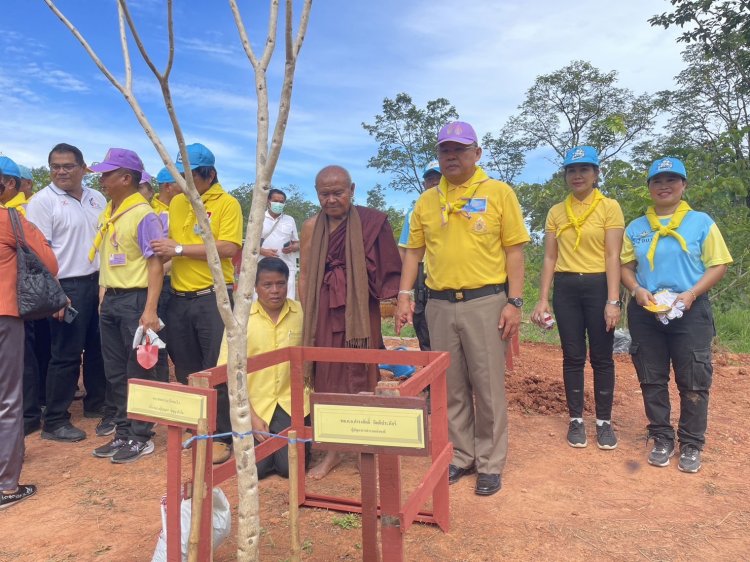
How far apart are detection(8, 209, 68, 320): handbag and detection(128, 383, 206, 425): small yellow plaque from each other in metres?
1.53

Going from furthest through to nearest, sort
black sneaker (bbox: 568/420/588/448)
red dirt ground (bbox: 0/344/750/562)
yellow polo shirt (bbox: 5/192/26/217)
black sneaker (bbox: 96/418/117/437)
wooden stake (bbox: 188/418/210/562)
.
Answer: yellow polo shirt (bbox: 5/192/26/217), black sneaker (bbox: 96/418/117/437), black sneaker (bbox: 568/420/588/448), red dirt ground (bbox: 0/344/750/562), wooden stake (bbox: 188/418/210/562)

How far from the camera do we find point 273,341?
11.4ft

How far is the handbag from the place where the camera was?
3.25 metres

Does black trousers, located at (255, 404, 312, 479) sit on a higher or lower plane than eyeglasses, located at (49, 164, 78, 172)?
lower

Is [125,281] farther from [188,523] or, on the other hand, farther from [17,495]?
[188,523]

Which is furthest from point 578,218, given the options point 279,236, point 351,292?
point 279,236

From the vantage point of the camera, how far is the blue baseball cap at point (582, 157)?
12.3ft

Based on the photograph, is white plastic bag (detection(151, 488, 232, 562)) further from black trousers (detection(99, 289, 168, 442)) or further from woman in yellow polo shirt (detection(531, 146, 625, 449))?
woman in yellow polo shirt (detection(531, 146, 625, 449))

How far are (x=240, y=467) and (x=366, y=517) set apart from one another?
1.51ft

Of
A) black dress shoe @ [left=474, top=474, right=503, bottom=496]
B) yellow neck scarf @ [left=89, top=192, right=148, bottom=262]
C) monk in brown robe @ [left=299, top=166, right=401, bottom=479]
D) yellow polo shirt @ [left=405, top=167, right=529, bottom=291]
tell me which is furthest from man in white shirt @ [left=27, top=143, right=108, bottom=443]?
black dress shoe @ [left=474, top=474, right=503, bottom=496]

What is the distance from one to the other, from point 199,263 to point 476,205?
1.82 metres

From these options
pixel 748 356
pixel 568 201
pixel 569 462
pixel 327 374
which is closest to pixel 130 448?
pixel 327 374

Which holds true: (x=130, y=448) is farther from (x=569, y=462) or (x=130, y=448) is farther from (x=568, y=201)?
(x=568, y=201)

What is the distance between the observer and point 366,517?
6.50ft
